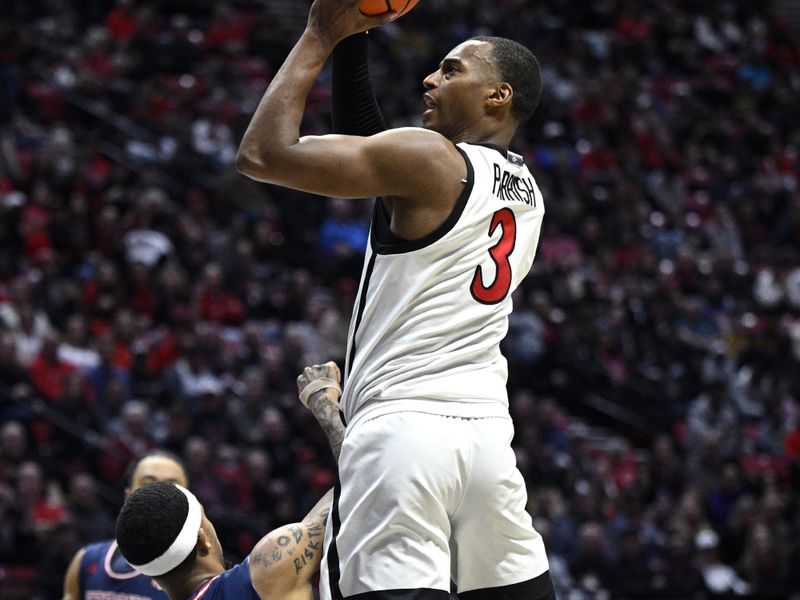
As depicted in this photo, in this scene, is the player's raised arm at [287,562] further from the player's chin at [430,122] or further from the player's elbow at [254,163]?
the player's chin at [430,122]

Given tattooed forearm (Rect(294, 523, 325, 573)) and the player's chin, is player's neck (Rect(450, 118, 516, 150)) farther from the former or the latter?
tattooed forearm (Rect(294, 523, 325, 573))

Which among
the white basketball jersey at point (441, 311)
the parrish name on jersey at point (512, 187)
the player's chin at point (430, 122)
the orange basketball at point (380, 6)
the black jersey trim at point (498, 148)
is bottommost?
the white basketball jersey at point (441, 311)

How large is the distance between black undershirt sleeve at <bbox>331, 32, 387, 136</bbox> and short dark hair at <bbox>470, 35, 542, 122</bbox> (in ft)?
1.37

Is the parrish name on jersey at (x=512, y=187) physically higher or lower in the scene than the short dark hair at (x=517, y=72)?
lower

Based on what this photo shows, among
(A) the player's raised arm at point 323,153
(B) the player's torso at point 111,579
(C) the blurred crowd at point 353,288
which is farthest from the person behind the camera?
(C) the blurred crowd at point 353,288

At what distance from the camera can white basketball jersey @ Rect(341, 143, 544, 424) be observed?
3.30 metres

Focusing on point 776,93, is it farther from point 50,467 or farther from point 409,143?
point 409,143

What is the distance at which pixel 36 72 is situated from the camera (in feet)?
45.3

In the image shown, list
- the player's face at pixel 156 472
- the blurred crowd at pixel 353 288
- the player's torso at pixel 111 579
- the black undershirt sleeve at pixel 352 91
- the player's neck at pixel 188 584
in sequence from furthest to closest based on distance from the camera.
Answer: the blurred crowd at pixel 353 288
the player's face at pixel 156 472
the player's torso at pixel 111 579
the black undershirt sleeve at pixel 352 91
the player's neck at pixel 188 584

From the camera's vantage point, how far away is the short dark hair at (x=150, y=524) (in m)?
3.59

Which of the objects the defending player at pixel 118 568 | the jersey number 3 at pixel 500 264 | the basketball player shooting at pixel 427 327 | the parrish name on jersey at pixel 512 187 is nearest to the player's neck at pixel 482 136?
the basketball player shooting at pixel 427 327

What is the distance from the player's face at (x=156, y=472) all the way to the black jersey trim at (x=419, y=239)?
217 cm

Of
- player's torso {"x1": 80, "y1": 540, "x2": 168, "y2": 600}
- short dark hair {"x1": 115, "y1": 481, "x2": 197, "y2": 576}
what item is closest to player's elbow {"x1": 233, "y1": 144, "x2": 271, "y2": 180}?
short dark hair {"x1": 115, "y1": 481, "x2": 197, "y2": 576}

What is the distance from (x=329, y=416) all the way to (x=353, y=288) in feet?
28.7
